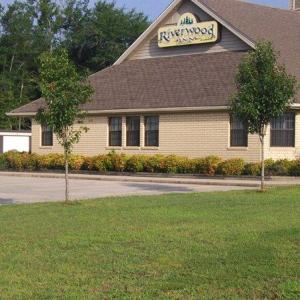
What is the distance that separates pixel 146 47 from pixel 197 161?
410 inches

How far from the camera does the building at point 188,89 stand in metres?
30.5

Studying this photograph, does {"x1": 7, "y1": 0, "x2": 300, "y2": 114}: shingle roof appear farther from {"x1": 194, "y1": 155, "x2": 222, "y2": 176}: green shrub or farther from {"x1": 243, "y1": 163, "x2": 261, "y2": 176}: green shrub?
{"x1": 243, "y1": 163, "x2": 261, "y2": 176}: green shrub

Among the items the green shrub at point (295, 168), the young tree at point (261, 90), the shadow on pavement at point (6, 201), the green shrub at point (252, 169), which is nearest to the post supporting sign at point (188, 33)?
the green shrub at point (252, 169)

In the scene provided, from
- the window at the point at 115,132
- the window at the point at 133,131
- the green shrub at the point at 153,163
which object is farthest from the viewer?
the window at the point at 115,132

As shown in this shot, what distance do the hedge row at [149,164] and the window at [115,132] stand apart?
1.38 meters

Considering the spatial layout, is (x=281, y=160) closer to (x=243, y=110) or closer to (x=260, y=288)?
(x=243, y=110)

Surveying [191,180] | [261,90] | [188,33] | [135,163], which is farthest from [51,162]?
[261,90]

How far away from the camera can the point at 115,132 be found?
35.0m

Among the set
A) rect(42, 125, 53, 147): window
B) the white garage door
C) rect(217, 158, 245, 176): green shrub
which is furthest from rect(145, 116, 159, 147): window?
the white garage door

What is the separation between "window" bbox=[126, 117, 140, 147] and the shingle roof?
99 centimetres

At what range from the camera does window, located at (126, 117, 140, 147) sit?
3412 cm

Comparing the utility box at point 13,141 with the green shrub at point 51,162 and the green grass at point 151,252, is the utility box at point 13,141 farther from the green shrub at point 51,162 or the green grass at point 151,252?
the green grass at point 151,252

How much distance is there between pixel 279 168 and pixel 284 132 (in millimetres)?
2865

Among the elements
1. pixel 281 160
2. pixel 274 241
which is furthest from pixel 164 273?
pixel 281 160
